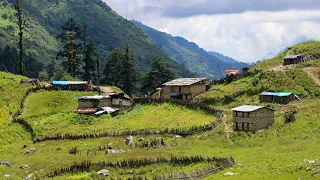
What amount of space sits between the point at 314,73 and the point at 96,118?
1887 inches

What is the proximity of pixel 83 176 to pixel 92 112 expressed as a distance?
4164 cm

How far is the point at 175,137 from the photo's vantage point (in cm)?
6650

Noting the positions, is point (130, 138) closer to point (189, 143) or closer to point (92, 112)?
point (189, 143)

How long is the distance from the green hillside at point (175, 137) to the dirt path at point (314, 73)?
0.21m

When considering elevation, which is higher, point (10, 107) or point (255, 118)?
point (255, 118)

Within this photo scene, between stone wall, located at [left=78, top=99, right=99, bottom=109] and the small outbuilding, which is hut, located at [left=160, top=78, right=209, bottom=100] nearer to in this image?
the small outbuilding

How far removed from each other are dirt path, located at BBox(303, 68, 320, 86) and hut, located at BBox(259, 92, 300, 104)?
12.7m

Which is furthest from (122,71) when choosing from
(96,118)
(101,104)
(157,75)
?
(96,118)

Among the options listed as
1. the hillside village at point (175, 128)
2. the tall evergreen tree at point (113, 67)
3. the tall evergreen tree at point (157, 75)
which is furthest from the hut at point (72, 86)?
the tall evergreen tree at point (157, 75)

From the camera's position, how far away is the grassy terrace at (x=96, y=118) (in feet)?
245

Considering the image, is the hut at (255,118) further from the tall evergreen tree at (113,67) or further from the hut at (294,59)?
the tall evergreen tree at (113,67)

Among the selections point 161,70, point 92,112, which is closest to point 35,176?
point 92,112

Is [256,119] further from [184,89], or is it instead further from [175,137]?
[184,89]

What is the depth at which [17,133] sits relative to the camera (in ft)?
242
